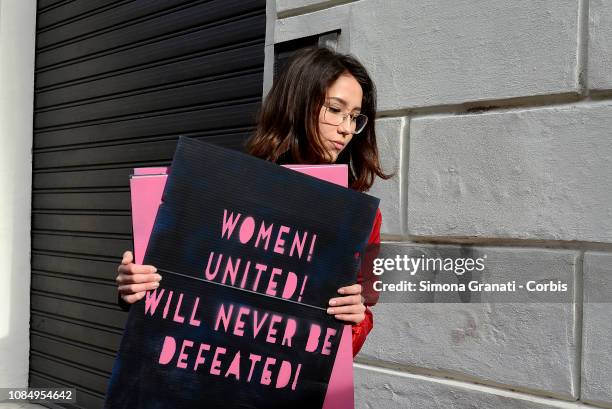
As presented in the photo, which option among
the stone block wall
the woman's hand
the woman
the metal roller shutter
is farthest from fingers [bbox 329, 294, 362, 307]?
the metal roller shutter

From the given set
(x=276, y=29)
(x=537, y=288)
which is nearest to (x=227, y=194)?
(x=537, y=288)

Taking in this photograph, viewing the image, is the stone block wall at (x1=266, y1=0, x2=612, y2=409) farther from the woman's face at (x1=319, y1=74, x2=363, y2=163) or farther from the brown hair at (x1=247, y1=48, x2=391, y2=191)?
the woman's face at (x1=319, y1=74, x2=363, y2=163)

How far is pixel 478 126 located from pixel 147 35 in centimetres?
316

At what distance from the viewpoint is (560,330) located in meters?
2.84

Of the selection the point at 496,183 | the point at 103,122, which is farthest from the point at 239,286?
the point at 103,122

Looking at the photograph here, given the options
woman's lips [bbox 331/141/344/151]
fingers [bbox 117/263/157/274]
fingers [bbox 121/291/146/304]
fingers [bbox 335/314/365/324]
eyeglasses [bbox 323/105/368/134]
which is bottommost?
fingers [bbox 335/314/365/324]

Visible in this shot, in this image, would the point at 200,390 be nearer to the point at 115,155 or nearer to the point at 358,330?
the point at 358,330

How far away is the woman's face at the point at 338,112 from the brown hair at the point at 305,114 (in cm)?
2

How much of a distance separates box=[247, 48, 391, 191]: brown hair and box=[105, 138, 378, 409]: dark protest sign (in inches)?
12.4

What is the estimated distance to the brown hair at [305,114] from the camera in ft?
7.19

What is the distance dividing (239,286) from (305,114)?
62 cm

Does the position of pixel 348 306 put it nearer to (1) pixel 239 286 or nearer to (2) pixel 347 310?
(2) pixel 347 310

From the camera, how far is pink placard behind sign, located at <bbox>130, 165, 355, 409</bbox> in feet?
6.06

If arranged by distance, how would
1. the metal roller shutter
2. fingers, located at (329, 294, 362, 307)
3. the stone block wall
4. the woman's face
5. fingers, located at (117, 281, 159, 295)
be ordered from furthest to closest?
the metal roller shutter < the stone block wall < the woman's face < fingers, located at (329, 294, 362, 307) < fingers, located at (117, 281, 159, 295)
